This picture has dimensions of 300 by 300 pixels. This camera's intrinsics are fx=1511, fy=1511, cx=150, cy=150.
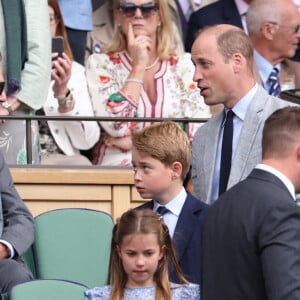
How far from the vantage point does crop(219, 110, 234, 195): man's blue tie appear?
822 cm

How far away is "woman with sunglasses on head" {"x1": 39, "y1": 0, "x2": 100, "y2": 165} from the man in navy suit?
4.19m

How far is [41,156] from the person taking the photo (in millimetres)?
10383

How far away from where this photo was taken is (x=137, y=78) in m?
10.6

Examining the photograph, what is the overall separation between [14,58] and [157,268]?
8.96 ft

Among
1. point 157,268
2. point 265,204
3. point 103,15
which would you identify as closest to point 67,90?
point 103,15

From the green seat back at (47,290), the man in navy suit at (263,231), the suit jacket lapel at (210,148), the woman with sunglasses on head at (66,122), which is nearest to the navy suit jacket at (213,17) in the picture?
the woman with sunglasses on head at (66,122)

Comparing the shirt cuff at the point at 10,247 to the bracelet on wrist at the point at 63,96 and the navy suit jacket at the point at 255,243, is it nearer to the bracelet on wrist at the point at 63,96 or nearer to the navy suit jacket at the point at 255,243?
the bracelet on wrist at the point at 63,96

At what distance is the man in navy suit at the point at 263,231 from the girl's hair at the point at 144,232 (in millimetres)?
1275

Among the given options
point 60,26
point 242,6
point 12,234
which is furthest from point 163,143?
point 242,6

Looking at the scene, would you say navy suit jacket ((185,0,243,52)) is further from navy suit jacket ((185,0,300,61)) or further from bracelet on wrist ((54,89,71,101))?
bracelet on wrist ((54,89,71,101))

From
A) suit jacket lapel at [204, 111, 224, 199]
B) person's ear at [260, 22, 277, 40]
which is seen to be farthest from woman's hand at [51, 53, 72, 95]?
suit jacket lapel at [204, 111, 224, 199]

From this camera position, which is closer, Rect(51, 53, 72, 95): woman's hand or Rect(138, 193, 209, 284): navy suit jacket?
Rect(138, 193, 209, 284): navy suit jacket

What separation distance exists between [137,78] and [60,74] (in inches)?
23.6

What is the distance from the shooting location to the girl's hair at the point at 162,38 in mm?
10891
